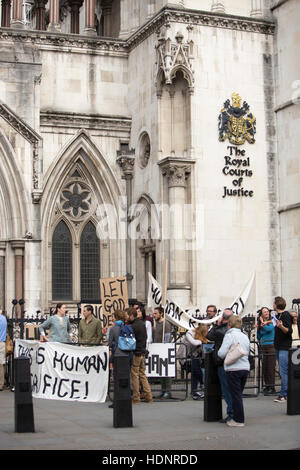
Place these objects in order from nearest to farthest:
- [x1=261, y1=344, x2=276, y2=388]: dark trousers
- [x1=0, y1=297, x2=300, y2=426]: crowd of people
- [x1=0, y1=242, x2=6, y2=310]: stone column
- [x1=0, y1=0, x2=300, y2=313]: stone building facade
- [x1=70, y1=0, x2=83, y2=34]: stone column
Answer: [x1=0, y1=297, x2=300, y2=426]: crowd of people
[x1=261, y1=344, x2=276, y2=388]: dark trousers
[x1=0, y1=0, x2=300, y2=313]: stone building facade
[x1=0, y1=242, x2=6, y2=310]: stone column
[x1=70, y1=0, x2=83, y2=34]: stone column

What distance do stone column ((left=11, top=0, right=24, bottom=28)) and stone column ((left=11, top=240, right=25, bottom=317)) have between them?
726cm

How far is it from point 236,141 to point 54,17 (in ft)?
25.3

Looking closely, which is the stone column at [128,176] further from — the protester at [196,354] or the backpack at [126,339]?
the backpack at [126,339]

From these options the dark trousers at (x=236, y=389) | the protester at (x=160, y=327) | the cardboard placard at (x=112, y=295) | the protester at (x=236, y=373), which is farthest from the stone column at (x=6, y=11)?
the dark trousers at (x=236, y=389)

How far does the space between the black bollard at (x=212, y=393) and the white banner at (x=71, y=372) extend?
2.61 m

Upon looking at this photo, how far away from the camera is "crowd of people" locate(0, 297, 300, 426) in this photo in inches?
518

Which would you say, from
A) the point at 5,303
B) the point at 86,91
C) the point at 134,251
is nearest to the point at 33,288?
the point at 5,303

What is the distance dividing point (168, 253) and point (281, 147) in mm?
5050

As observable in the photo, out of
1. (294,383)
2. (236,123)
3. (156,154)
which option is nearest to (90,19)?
(156,154)

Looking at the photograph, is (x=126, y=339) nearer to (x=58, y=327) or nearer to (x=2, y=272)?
(x=58, y=327)

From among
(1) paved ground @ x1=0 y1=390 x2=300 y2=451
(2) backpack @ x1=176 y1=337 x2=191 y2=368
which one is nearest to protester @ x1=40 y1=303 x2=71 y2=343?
(1) paved ground @ x1=0 y1=390 x2=300 y2=451

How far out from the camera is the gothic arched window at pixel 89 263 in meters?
27.9

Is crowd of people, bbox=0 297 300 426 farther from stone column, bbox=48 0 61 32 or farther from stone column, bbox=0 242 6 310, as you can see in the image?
stone column, bbox=48 0 61 32

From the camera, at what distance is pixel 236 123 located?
2636 cm
